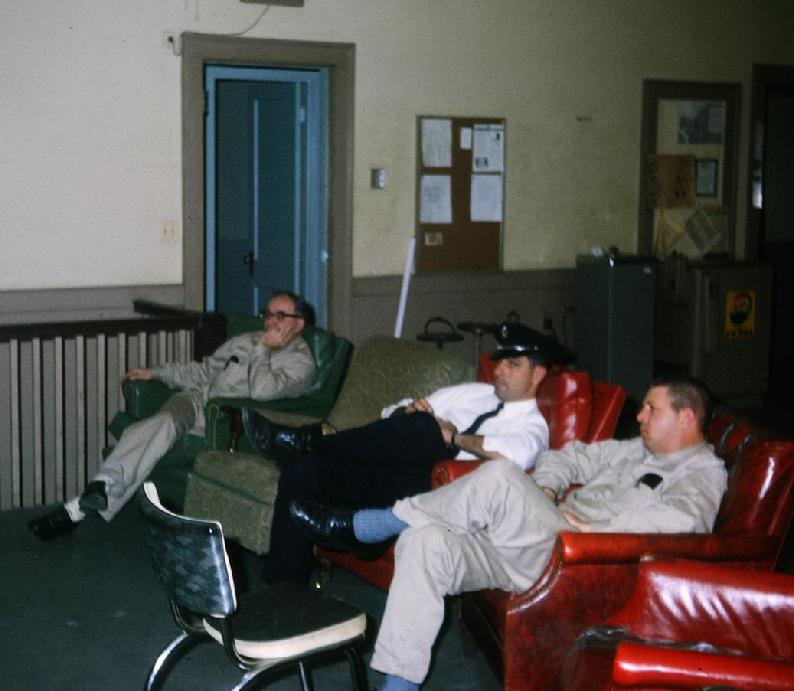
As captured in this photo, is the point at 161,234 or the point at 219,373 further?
the point at 161,234

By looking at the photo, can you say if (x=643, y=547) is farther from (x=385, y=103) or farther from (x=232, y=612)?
(x=385, y=103)

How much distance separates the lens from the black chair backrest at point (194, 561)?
272 cm

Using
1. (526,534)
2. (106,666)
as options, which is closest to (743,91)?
(526,534)

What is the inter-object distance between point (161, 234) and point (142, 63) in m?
0.84

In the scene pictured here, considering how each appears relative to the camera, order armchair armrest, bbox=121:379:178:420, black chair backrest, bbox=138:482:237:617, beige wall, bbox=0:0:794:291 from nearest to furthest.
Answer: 1. black chair backrest, bbox=138:482:237:617
2. armchair armrest, bbox=121:379:178:420
3. beige wall, bbox=0:0:794:291

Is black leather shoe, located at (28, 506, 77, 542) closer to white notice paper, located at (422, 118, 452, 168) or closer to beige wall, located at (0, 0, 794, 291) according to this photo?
beige wall, located at (0, 0, 794, 291)

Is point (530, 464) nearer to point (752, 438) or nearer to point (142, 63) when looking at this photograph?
point (752, 438)

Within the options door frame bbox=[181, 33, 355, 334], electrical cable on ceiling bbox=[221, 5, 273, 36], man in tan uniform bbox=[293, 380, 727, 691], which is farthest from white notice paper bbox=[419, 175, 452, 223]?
man in tan uniform bbox=[293, 380, 727, 691]

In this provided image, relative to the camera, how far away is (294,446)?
4461mm

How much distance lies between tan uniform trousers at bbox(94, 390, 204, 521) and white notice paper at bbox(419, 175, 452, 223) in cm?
223

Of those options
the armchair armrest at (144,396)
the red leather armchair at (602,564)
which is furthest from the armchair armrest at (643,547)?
the armchair armrest at (144,396)

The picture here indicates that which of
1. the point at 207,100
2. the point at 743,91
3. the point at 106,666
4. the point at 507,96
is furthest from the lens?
the point at 743,91

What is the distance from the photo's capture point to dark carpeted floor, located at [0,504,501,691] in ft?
12.1

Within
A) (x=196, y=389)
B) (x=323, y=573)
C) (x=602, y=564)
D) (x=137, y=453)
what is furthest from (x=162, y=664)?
(x=196, y=389)
